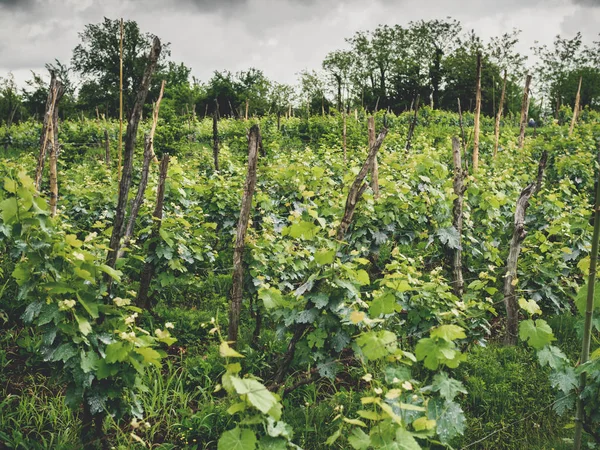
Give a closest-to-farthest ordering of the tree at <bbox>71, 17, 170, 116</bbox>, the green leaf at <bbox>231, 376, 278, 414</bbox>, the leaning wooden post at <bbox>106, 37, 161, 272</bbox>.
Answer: the green leaf at <bbox>231, 376, 278, 414</bbox>, the leaning wooden post at <bbox>106, 37, 161, 272</bbox>, the tree at <bbox>71, 17, 170, 116</bbox>

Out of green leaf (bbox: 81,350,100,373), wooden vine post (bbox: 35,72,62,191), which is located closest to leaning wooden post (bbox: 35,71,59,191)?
wooden vine post (bbox: 35,72,62,191)

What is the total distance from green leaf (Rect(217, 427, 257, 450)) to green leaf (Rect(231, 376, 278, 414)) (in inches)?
5.6

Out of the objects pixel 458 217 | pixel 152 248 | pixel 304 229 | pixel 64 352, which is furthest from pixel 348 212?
pixel 152 248

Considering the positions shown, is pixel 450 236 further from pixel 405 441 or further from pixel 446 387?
pixel 405 441

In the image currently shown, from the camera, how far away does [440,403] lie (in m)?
2.44

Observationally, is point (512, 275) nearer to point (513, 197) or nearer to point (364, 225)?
point (364, 225)

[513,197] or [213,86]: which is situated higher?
[213,86]

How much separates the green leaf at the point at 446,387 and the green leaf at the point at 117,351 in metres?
1.64

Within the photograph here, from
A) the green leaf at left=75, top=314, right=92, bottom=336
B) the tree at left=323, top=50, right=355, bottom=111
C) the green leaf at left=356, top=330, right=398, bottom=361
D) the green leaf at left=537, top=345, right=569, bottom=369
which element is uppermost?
the tree at left=323, top=50, right=355, bottom=111

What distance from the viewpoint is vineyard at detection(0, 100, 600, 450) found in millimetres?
2260

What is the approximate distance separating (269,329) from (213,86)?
134ft

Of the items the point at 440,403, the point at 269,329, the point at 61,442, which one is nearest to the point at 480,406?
the point at 440,403

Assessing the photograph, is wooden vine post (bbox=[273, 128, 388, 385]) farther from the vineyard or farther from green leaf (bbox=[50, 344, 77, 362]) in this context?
green leaf (bbox=[50, 344, 77, 362])

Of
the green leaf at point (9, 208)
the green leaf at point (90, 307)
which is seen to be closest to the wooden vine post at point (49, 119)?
the green leaf at point (9, 208)
